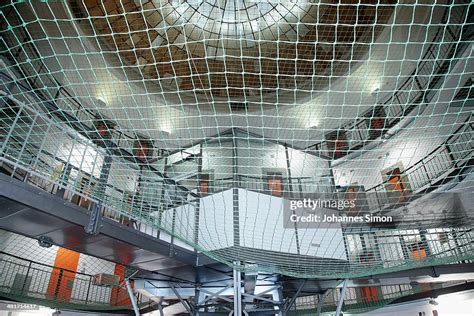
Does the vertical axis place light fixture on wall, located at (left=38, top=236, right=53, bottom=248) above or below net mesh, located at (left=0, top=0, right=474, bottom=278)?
below

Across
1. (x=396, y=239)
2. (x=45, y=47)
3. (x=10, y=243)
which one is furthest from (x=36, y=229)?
(x=396, y=239)

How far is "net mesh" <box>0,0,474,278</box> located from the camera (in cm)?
500

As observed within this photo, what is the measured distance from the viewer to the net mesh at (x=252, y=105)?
5.00 metres

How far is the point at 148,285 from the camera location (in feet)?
17.6

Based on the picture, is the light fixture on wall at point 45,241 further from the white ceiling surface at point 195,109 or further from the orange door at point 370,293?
the orange door at point 370,293

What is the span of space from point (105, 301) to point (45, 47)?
6.40 m

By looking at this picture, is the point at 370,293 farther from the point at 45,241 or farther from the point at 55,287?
the point at 45,241

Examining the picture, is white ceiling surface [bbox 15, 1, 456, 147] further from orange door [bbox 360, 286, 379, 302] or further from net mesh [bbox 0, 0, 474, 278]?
orange door [bbox 360, 286, 379, 302]

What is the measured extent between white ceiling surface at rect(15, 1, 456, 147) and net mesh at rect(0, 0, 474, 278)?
36 mm

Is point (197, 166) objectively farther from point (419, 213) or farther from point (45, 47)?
point (419, 213)

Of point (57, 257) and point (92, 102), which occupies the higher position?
point (92, 102)

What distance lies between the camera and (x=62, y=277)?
7742 mm
